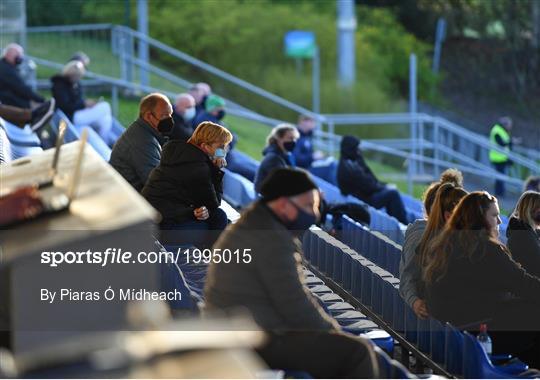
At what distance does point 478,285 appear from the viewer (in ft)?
27.6

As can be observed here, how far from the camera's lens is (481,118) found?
4041cm

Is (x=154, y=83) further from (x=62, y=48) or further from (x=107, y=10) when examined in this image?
(x=107, y=10)

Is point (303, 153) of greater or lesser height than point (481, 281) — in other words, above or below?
below

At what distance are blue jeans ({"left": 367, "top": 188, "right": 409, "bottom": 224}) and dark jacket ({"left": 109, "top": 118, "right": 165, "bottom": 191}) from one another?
241 inches

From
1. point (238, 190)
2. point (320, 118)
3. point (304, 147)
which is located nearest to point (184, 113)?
point (238, 190)

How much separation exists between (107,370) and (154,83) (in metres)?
25.1

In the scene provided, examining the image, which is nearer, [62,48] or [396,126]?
[62,48]

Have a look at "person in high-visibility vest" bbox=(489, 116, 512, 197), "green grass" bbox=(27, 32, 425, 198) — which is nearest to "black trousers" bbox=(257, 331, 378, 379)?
"green grass" bbox=(27, 32, 425, 198)

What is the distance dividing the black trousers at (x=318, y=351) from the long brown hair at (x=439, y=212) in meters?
1.85

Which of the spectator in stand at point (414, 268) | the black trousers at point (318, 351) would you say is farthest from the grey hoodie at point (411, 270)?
the black trousers at point (318, 351)

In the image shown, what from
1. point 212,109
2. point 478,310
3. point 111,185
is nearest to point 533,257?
point 478,310

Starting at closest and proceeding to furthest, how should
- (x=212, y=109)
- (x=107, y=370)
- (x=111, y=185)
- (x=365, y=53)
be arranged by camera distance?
(x=107, y=370) < (x=111, y=185) < (x=212, y=109) < (x=365, y=53)

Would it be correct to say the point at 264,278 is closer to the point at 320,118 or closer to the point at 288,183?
the point at 288,183

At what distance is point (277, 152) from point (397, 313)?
4542 millimetres
